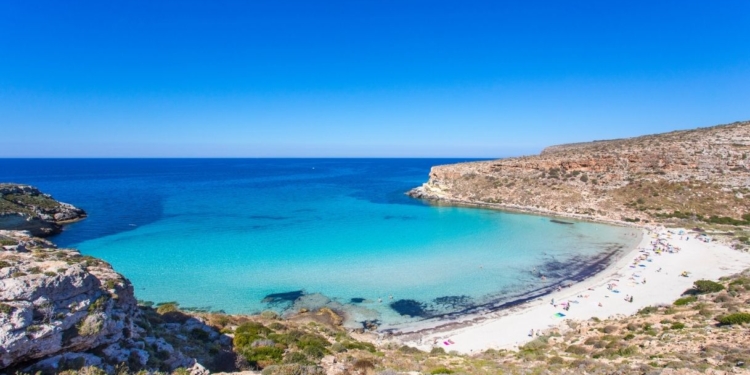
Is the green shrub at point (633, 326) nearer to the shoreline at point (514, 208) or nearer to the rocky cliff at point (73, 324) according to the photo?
the rocky cliff at point (73, 324)

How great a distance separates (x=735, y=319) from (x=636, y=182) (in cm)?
4663

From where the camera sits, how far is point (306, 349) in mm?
13078

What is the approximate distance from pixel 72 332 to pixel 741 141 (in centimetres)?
7907

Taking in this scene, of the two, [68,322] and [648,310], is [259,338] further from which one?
[648,310]

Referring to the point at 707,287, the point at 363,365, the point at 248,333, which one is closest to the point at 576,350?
the point at 363,365

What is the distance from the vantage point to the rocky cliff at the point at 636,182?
152 ft

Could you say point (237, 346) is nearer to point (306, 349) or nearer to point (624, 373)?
point (306, 349)

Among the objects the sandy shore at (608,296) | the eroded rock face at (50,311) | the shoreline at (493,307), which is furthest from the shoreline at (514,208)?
the eroded rock face at (50,311)

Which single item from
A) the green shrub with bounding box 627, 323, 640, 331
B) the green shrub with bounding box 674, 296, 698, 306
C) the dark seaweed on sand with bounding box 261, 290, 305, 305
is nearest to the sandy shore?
the green shrub with bounding box 674, 296, 698, 306

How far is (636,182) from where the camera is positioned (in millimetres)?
53031

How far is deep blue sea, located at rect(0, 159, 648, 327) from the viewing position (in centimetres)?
2341

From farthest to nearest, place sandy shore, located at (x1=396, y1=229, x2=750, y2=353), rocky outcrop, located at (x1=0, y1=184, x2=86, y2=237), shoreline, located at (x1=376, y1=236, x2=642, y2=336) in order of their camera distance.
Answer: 1. rocky outcrop, located at (x1=0, y1=184, x2=86, y2=237)
2. shoreline, located at (x1=376, y1=236, x2=642, y2=336)
3. sandy shore, located at (x1=396, y1=229, x2=750, y2=353)

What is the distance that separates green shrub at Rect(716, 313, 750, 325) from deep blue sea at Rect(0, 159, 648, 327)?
10.8 m

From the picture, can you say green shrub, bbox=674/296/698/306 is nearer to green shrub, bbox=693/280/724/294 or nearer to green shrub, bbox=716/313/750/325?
green shrub, bbox=693/280/724/294
